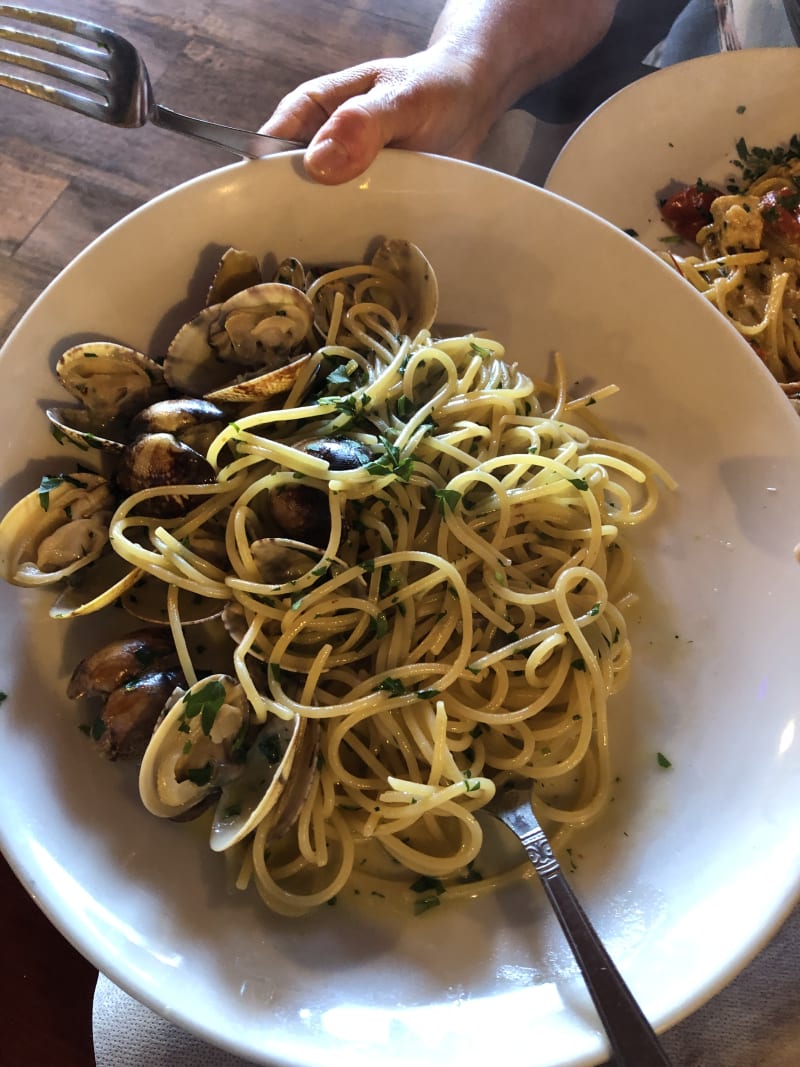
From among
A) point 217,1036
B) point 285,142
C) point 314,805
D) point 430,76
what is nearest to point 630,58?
point 430,76

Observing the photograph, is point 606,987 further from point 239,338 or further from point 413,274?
point 413,274

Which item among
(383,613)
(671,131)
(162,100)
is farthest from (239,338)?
(671,131)

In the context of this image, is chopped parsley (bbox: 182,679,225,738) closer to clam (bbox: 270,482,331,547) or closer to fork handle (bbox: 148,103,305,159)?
clam (bbox: 270,482,331,547)

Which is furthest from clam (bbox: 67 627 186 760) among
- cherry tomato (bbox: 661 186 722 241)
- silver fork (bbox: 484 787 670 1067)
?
cherry tomato (bbox: 661 186 722 241)

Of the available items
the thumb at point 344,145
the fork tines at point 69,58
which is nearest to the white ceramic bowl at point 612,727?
the thumb at point 344,145

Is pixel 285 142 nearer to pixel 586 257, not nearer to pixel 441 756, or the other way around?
pixel 586 257
